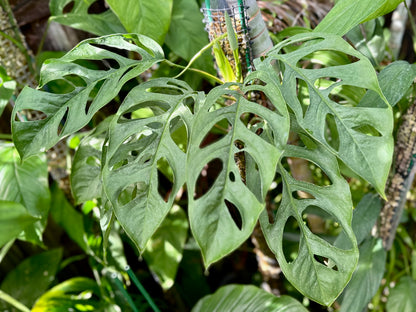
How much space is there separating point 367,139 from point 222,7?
340 mm

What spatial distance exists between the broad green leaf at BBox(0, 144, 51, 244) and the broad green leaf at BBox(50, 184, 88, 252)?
0.83 feet

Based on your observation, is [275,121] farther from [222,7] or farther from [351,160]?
[222,7]

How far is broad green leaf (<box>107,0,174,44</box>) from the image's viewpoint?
85 cm

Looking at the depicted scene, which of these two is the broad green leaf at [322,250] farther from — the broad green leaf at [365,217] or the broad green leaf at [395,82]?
the broad green leaf at [365,217]

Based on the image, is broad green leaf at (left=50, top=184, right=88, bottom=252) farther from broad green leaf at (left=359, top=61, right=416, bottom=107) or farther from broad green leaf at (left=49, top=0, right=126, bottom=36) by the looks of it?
broad green leaf at (left=359, top=61, right=416, bottom=107)

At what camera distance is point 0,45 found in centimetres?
107

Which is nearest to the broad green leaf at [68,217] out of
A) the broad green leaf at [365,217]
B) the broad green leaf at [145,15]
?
the broad green leaf at [145,15]

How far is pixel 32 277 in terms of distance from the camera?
1.41 meters

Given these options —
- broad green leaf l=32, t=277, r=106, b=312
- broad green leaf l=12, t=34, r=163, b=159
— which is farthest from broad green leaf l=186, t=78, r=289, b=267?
broad green leaf l=32, t=277, r=106, b=312

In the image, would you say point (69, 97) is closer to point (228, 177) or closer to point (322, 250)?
point (228, 177)

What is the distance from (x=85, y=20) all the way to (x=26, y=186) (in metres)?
0.39

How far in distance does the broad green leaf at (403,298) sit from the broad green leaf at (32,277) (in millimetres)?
969

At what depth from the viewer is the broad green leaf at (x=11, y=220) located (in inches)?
18.4

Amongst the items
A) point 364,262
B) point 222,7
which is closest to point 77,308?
point 364,262
